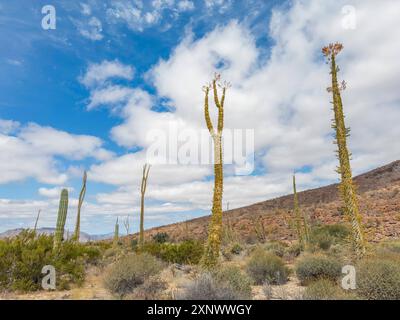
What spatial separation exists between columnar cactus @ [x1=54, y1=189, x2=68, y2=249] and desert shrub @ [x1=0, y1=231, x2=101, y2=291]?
24 centimetres

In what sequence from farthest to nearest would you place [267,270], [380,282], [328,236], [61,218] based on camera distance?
[328,236] → [61,218] → [267,270] → [380,282]

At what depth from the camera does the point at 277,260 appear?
1155 centimetres

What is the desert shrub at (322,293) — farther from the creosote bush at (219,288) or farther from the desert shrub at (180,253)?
the desert shrub at (180,253)

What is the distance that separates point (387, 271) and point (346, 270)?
136cm

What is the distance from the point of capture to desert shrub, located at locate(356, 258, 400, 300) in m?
7.18

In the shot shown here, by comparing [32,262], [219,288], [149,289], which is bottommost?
[149,289]

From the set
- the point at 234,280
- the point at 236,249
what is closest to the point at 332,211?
the point at 236,249

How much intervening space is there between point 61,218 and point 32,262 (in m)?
2.27

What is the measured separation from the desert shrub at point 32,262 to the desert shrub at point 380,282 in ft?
27.1

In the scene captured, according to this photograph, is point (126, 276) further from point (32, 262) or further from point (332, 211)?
point (332, 211)

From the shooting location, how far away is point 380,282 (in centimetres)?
733
